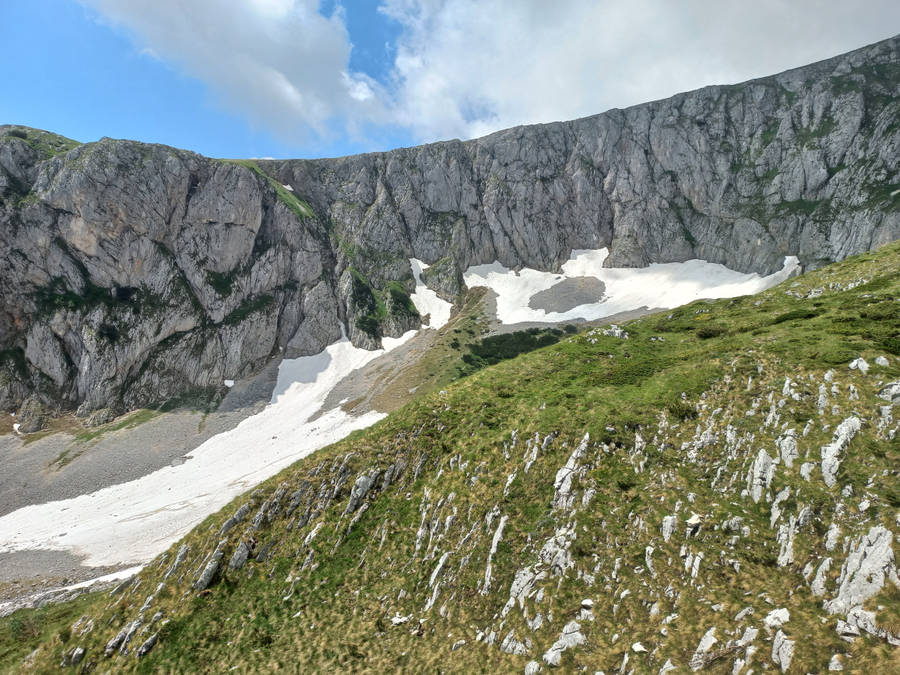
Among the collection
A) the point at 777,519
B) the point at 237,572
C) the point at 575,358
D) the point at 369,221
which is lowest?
the point at 237,572

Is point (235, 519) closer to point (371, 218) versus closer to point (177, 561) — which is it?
point (177, 561)

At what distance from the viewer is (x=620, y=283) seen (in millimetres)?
126938

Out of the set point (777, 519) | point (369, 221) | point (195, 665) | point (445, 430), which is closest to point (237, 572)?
point (195, 665)

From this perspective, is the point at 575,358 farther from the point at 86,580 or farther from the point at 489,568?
the point at 86,580

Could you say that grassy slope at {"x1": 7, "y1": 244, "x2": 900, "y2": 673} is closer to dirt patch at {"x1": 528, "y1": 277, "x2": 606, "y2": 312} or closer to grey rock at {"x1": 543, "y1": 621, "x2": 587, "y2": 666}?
grey rock at {"x1": 543, "y1": 621, "x2": 587, "y2": 666}

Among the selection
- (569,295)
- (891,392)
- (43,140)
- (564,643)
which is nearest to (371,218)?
(569,295)

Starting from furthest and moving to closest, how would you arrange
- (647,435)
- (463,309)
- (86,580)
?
(463,309)
(86,580)
(647,435)

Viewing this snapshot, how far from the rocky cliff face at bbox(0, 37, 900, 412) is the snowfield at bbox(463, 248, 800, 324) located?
6003 mm

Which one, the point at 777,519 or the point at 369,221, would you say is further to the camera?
the point at 369,221

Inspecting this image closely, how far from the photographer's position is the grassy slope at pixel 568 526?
14180 millimetres

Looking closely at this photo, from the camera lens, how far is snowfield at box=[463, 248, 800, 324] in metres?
111

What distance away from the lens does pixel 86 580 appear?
4450 cm

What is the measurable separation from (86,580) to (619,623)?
2313 inches

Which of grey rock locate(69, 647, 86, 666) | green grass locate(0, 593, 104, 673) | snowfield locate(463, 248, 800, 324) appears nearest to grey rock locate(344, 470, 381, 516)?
grey rock locate(69, 647, 86, 666)
